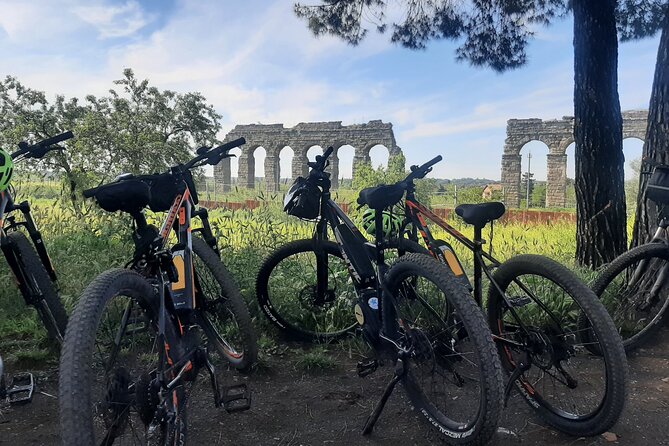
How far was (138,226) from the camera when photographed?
2.35 m

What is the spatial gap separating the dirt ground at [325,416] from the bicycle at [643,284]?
359 mm

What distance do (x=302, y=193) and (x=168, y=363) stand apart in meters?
1.46

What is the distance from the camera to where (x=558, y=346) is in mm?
2412

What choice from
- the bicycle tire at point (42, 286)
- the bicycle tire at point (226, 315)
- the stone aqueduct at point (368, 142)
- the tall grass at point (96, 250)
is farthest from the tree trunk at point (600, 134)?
the stone aqueduct at point (368, 142)

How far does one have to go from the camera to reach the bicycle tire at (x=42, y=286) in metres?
3.15

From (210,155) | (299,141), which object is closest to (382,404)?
(210,155)

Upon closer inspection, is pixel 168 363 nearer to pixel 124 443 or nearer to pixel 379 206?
pixel 124 443

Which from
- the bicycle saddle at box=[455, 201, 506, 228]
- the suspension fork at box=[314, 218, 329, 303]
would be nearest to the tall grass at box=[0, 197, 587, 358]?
the suspension fork at box=[314, 218, 329, 303]

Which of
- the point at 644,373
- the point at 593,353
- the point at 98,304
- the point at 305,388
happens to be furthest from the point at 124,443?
the point at 644,373

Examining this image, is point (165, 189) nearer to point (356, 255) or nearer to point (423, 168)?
point (356, 255)

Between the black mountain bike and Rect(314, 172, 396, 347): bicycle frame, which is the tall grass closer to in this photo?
the black mountain bike

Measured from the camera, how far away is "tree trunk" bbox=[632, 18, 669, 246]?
4082 mm

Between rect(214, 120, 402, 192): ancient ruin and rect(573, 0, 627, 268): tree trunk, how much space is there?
27.7 m

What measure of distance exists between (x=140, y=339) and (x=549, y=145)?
109 ft
